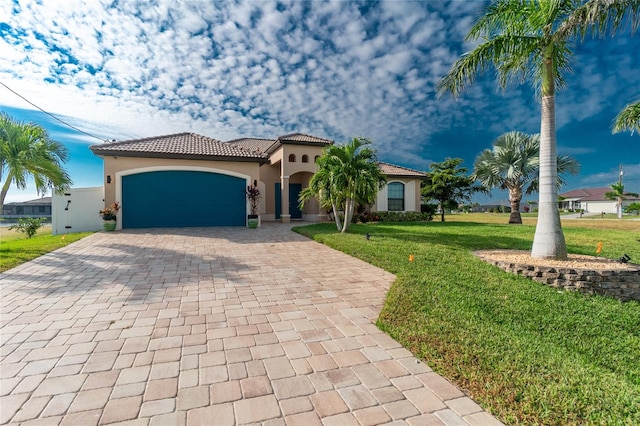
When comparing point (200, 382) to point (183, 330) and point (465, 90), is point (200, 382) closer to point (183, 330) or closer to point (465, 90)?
point (183, 330)

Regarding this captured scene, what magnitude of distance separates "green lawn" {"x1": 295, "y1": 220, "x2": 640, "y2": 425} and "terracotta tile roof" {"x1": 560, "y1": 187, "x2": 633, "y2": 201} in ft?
224

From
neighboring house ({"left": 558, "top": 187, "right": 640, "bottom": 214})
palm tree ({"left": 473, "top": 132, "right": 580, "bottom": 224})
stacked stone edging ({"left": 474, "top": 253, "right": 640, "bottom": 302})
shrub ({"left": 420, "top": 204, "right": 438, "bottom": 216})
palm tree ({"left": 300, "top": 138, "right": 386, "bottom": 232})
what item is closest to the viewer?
stacked stone edging ({"left": 474, "top": 253, "right": 640, "bottom": 302})

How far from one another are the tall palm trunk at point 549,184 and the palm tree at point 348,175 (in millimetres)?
5382

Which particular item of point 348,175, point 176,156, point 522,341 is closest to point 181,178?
point 176,156

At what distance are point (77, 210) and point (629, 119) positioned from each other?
22.1 meters

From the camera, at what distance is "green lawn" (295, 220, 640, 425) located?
206cm

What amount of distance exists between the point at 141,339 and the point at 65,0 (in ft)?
34.7

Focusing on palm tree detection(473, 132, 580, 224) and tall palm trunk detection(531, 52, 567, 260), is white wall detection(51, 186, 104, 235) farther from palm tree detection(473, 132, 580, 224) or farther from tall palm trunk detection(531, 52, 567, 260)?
palm tree detection(473, 132, 580, 224)

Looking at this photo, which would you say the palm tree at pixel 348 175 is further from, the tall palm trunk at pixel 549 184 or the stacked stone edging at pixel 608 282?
the stacked stone edging at pixel 608 282

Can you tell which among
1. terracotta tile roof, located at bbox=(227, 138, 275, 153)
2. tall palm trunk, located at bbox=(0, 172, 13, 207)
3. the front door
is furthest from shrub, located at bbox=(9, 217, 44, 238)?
terracotta tile roof, located at bbox=(227, 138, 275, 153)

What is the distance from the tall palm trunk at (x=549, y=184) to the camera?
5.70 metres

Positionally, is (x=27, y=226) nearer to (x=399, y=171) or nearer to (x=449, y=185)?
(x=399, y=171)

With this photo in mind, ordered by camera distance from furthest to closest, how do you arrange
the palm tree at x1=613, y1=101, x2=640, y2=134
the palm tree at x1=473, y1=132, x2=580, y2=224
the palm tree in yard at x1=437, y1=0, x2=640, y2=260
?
the palm tree at x1=473, y1=132, x2=580, y2=224, the palm tree at x1=613, y1=101, x2=640, y2=134, the palm tree in yard at x1=437, y1=0, x2=640, y2=260

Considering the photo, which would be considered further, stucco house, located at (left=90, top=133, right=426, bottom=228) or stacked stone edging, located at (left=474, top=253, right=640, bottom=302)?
stucco house, located at (left=90, top=133, right=426, bottom=228)
